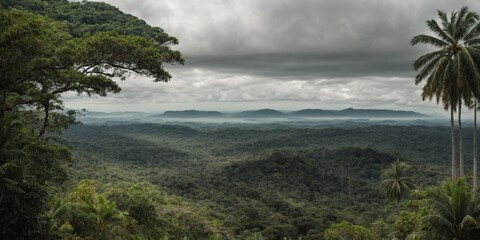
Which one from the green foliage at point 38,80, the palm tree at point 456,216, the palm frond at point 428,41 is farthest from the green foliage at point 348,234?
the green foliage at point 38,80

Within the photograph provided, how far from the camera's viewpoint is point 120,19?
114 ft

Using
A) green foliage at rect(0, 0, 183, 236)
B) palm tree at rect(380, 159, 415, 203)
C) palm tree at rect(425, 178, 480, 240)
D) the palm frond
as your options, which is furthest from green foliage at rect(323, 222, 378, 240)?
green foliage at rect(0, 0, 183, 236)

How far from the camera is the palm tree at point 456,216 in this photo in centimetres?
2016

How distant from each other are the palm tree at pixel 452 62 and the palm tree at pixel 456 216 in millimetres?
4988

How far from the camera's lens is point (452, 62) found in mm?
24000

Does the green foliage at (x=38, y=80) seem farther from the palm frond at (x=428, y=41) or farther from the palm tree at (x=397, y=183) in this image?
the palm tree at (x=397, y=183)

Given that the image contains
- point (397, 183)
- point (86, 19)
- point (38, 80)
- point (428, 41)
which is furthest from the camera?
point (397, 183)

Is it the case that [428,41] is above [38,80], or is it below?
above

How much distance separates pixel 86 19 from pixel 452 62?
27485mm

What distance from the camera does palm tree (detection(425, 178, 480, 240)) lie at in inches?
794

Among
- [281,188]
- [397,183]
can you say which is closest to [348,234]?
[397,183]

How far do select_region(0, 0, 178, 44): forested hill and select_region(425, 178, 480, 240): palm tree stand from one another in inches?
709

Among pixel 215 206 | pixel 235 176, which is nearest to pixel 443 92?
pixel 215 206

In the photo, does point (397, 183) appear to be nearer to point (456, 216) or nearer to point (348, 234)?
point (348, 234)
